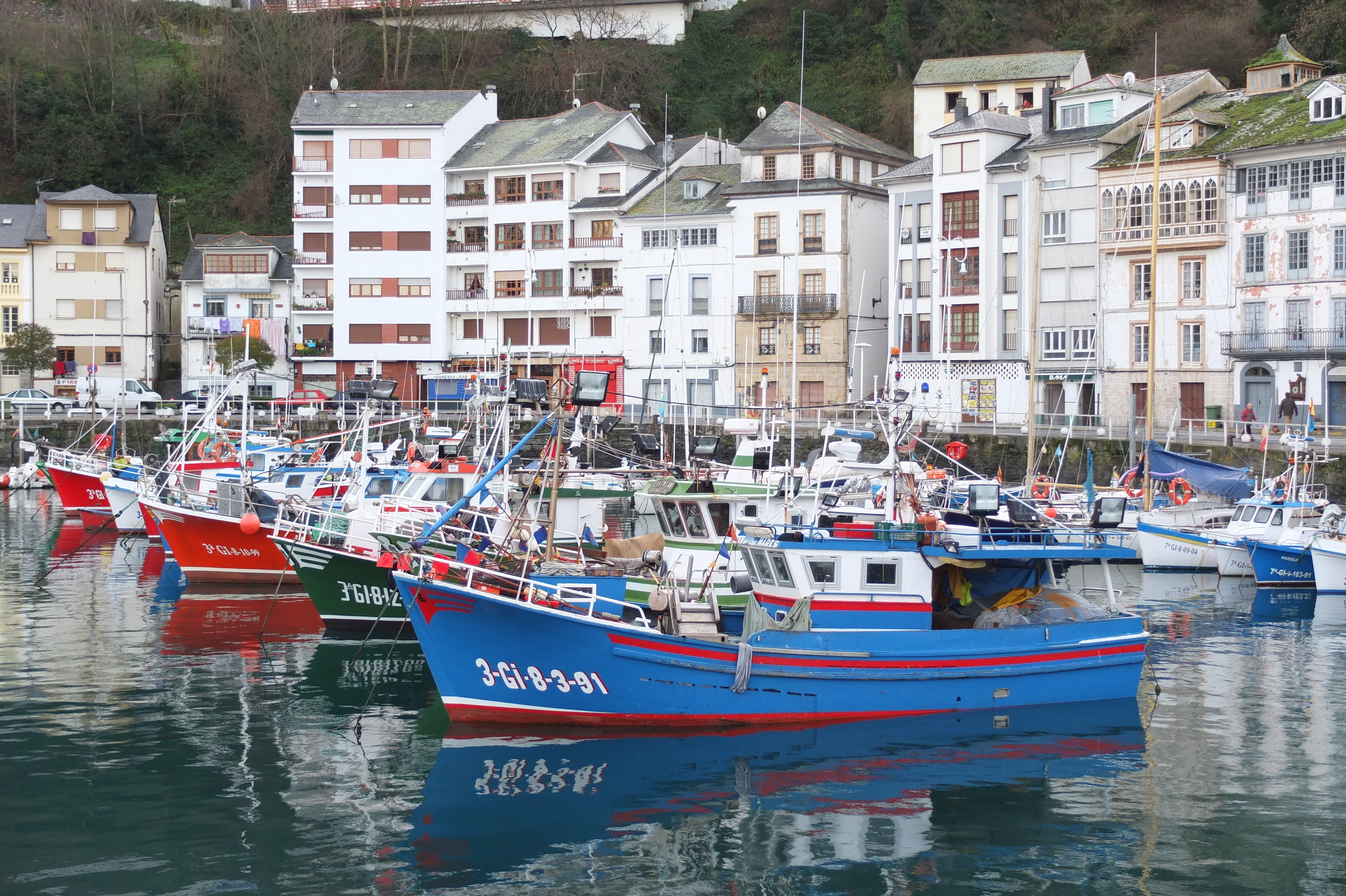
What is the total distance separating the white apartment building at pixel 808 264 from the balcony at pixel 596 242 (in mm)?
5944

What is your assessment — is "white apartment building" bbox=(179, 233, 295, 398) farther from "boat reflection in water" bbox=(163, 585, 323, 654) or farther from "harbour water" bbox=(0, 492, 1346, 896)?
"harbour water" bbox=(0, 492, 1346, 896)

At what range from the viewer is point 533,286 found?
70.3m

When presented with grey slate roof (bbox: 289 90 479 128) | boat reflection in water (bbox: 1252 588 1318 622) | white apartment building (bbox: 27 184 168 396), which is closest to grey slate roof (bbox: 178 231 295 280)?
white apartment building (bbox: 27 184 168 396)

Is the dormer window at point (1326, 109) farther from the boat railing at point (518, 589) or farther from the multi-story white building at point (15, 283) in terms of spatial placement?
the multi-story white building at point (15, 283)

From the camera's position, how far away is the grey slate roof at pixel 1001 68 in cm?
7106

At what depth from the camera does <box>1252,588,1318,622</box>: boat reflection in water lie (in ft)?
106

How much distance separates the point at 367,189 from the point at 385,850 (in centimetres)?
5997

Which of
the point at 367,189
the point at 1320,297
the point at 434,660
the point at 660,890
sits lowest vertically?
the point at 660,890

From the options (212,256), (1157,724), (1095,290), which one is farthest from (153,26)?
(1157,724)

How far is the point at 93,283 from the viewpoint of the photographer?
7450 cm

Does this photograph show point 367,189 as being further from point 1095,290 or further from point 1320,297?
point 1320,297

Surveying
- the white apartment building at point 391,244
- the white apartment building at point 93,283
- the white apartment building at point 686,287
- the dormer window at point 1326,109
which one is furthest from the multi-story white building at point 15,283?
the dormer window at point 1326,109

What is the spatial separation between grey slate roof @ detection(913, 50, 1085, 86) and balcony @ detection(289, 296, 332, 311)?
31530 mm

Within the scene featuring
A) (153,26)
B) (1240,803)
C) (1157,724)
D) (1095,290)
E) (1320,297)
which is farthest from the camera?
(153,26)
